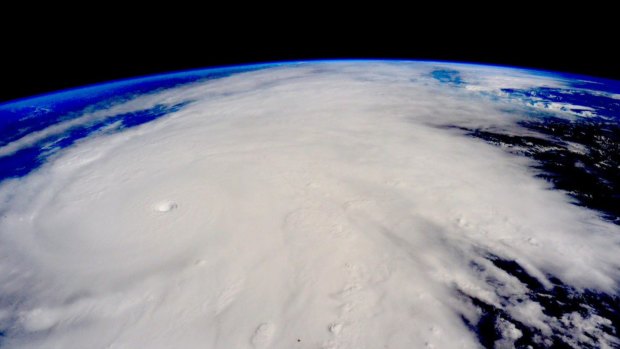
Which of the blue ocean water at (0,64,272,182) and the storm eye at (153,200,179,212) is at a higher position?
the blue ocean water at (0,64,272,182)

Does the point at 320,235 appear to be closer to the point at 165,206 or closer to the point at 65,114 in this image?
the point at 165,206

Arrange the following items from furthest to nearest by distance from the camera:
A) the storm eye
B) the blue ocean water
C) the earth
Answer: the blue ocean water < the storm eye < the earth

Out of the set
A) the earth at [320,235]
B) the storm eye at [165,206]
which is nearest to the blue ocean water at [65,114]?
the earth at [320,235]

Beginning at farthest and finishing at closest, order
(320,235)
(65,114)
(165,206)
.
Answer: (65,114) → (165,206) → (320,235)

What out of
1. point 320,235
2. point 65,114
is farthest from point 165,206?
point 65,114

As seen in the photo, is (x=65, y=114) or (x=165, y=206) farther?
(x=65, y=114)

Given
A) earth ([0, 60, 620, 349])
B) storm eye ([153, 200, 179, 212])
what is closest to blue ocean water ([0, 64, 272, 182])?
earth ([0, 60, 620, 349])

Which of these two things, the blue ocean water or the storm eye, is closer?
the storm eye

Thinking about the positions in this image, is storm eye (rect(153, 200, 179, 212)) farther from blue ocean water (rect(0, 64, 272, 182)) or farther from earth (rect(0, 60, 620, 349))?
blue ocean water (rect(0, 64, 272, 182))

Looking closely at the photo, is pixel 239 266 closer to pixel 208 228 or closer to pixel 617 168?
pixel 208 228
